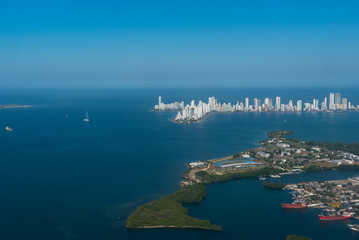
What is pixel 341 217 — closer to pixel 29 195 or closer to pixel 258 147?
pixel 258 147

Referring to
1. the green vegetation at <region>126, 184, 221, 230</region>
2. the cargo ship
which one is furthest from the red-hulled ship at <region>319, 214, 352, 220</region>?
A: the green vegetation at <region>126, 184, 221, 230</region>

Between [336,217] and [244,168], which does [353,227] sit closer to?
[336,217]

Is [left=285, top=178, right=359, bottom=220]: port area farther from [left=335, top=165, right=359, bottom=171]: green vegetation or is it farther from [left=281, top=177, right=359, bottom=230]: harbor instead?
[left=335, top=165, right=359, bottom=171]: green vegetation

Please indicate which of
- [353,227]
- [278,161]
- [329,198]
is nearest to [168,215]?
[353,227]

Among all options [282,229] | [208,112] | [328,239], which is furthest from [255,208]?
[208,112]

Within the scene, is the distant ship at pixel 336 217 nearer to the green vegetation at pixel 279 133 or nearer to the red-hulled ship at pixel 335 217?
the red-hulled ship at pixel 335 217
